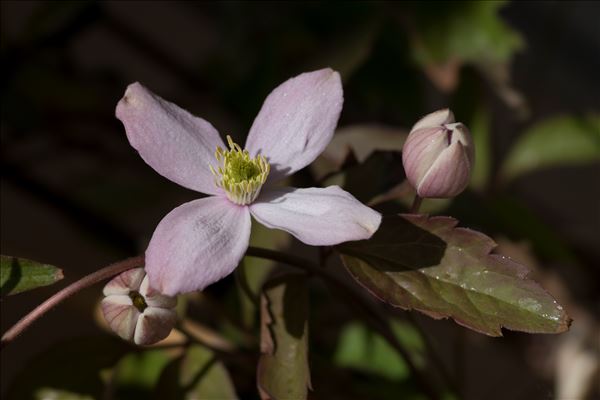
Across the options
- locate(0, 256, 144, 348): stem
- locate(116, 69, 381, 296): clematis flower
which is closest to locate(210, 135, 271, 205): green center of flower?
locate(116, 69, 381, 296): clematis flower

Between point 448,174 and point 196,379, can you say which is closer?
point 448,174

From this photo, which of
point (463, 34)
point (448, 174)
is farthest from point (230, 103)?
point (448, 174)

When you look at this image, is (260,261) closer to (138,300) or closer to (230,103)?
(138,300)

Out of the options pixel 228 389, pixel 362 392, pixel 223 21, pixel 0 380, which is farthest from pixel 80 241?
pixel 228 389

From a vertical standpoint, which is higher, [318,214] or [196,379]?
[318,214]

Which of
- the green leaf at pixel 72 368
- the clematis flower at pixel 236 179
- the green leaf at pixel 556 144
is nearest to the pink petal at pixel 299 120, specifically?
the clematis flower at pixel 236 179

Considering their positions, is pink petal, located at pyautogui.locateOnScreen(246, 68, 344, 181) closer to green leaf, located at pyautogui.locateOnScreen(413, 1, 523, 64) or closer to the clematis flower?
the clematis flower

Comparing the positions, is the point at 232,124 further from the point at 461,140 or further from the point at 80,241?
the point at 461,140
